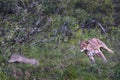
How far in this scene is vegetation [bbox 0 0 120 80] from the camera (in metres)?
7.45

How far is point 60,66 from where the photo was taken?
769 cm

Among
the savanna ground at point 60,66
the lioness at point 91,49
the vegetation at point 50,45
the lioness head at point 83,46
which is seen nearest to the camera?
the savanna ground at point 60,66

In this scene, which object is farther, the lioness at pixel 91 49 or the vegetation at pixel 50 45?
the lioness at pixel 91 49

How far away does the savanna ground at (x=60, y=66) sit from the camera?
733 centimetres

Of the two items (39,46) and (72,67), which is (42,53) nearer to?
(39,46)

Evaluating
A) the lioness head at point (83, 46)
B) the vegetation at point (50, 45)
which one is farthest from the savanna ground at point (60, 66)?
the lioness head at point (83, 46)

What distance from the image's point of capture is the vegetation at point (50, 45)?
24.4 ft

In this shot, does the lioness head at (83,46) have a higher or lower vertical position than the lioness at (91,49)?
higher

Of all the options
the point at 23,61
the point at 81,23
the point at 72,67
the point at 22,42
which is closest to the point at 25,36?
the point at 22,42

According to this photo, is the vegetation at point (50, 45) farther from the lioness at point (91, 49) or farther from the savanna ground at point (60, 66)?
the lioness at point (91, 49)

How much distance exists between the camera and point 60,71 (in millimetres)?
7410

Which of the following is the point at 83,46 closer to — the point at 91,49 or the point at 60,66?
the point at 91,49

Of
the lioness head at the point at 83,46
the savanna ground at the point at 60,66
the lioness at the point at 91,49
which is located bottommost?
the lioness at the point at 91,49

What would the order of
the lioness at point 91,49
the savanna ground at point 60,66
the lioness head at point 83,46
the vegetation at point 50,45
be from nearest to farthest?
the savanna ground at point 60,66 → the vegetation at point 50,45 → the lioness at point 91,49 → the lioness head at point 83,46
